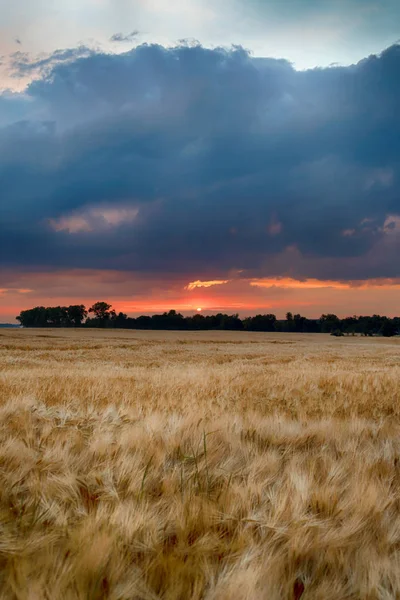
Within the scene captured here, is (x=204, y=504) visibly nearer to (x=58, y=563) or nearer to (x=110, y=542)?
(x=110, y=542)

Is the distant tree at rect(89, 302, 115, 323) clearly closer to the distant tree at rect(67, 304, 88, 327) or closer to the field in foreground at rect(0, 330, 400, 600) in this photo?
the distant tree at rect(67, 304, 88, 327)

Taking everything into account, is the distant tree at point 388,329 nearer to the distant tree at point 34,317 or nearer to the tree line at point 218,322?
the tree line at point 218,322

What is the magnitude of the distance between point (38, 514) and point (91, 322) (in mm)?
119600

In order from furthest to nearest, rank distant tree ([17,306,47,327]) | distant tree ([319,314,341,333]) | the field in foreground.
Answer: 1. distant tree ([17,306,47,327])
2. distant tree ([319,314,341,333])
3. the field in foreground

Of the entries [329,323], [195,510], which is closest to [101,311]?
[329,323]

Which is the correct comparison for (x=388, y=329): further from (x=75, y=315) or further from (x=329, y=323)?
(x=75, y=315)

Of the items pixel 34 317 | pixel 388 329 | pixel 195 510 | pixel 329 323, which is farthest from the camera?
pixel 34 317

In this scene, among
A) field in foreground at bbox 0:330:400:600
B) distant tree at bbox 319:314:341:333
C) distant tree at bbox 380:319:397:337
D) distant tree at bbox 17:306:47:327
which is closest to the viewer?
field in foreground at bbox 0:330:400:600

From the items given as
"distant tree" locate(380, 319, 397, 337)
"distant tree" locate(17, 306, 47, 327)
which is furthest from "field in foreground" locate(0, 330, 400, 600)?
"distant tree" locate(17, 306, 47, 327)

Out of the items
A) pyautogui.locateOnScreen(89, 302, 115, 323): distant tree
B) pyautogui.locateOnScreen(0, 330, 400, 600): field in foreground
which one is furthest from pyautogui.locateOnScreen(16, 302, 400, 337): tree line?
pyautogui.locateOnScreen(0, 330, 400, 600): field in foreground

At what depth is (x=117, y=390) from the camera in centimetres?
705

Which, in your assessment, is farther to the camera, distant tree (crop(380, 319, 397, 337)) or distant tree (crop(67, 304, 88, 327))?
distant tree (crop(67, 304, 88, 327))

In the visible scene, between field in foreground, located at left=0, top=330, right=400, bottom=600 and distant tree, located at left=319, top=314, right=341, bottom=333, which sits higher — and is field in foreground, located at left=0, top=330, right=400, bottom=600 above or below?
below

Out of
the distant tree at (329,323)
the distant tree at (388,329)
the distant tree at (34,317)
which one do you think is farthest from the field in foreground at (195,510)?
the distant tree at (34,317)
